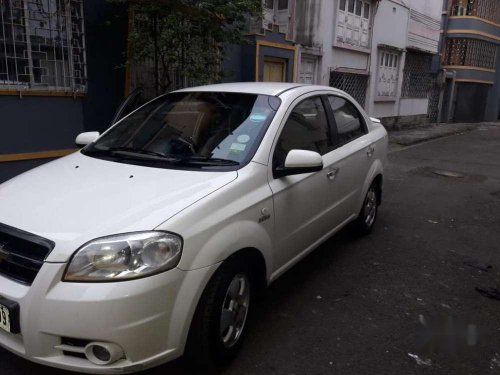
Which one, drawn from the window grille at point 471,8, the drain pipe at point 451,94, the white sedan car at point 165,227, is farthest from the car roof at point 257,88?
the window grille at point 471,8

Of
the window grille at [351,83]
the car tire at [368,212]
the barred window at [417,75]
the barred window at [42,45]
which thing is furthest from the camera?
the barred window at [417,75]

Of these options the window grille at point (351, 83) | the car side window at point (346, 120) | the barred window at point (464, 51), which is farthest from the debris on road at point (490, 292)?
the barred window at point (464, 51)

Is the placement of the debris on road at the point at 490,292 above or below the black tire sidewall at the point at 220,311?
below

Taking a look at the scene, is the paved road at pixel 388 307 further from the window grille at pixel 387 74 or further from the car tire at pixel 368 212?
the window grille at pixel 387 74

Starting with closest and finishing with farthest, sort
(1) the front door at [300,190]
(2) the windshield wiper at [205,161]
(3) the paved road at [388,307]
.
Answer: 1. (3) the paved road at [388,307]
2. (2) the windshield wiper at [205,161]
3. (1) the front door at [300,190]

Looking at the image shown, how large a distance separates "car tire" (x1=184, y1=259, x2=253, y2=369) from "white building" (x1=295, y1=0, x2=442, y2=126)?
975cm

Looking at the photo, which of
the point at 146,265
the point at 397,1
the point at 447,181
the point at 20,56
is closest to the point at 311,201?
the point at 146,265

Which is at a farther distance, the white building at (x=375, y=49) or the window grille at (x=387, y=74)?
the window grille at (x=387, y=74)

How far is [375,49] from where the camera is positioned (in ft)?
48.8

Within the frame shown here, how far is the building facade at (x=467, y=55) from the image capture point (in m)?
22.6

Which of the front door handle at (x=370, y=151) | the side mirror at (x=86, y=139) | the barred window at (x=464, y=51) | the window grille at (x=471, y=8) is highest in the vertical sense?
the window grille at (x=471, y=8)

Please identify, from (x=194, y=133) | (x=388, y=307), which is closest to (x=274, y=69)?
(x=194, y=133)

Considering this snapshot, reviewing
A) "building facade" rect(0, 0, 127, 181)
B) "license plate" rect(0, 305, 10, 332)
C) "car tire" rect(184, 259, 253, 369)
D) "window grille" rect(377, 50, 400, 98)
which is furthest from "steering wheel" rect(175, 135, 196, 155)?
"window grille" rect(377, 50, 400, 98)

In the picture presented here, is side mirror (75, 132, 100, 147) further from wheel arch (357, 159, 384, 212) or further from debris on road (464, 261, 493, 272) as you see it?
debris on road (464, 261, 493, 272)
